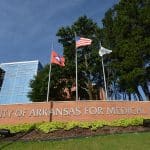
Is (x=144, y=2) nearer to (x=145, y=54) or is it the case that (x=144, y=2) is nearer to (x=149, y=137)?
(x=145, y=54)

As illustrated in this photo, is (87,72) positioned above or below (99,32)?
below

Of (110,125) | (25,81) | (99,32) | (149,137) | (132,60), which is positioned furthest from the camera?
(25,81)


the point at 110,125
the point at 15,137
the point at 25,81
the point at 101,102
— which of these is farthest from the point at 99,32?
the point at 25,81

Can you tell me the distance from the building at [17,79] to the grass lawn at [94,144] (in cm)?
12844

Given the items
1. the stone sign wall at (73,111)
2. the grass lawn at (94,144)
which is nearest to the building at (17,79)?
the stone sign wall at (73,111)

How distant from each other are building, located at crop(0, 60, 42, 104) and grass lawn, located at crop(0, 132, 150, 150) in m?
128

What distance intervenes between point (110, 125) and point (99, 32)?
25.6 m

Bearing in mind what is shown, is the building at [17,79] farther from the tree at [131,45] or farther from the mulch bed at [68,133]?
the mulch bed at [68,133]

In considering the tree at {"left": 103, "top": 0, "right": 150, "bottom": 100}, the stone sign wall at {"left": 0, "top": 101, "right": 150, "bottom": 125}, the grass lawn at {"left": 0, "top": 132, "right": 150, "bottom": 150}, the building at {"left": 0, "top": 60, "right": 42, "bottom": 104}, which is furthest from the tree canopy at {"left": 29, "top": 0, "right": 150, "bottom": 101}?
the building at {"left": 0, "top": 60, "right": 42, "bottom": 104}

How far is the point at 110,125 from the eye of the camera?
2403 cm

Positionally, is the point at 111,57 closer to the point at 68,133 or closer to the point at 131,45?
the point at 131,45

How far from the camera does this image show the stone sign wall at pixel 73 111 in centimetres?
2677

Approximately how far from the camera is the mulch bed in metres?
21.0

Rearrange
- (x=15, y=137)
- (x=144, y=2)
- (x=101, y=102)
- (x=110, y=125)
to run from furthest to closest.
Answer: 1. (x=144, y=2)
2. (x=101, y=102)
3. (x=110, y=125)
4. (x=15, y=137)
